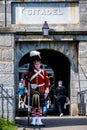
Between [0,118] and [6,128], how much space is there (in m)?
1.54

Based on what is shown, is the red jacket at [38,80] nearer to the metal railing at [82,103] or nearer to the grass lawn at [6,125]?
the grass lawn at [6,125]

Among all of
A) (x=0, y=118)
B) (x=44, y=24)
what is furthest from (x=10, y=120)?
(x=44, y=24)

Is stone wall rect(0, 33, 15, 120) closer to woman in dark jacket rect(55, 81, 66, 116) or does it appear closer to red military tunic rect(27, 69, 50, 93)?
red military tunic rect(27, 69, 50, 93)

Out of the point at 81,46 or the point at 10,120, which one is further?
the point at 81,46

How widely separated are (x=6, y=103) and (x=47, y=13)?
11.9 metres

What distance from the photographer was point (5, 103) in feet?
48.4

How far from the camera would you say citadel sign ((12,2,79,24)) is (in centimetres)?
2609

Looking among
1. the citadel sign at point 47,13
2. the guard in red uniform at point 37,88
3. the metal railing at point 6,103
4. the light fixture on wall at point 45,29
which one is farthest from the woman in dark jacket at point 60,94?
the metal railing at point 6,103

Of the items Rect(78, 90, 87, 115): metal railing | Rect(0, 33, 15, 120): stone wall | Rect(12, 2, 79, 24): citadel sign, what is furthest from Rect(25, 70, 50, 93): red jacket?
Rect(12, 2, 79, 24): citadel sign

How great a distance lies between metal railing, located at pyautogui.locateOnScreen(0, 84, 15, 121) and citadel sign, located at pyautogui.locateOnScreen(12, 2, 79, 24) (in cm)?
1174

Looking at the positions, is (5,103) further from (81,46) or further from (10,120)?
(81,46)

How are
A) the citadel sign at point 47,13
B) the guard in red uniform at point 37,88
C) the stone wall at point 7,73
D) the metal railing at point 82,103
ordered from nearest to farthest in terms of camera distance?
1. the stone wall at point 7,73
2. the guard in red uniform at point 37,88
3. the metal railing at point 82,103
4. the citadel sign at point 47,13

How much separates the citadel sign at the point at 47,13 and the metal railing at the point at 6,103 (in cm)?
1174

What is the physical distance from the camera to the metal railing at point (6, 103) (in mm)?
14703
